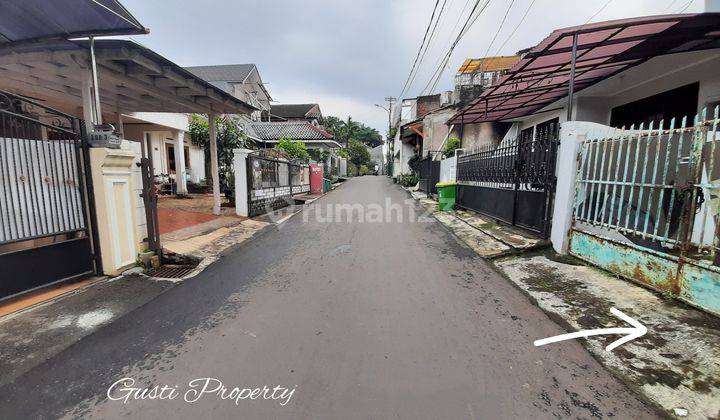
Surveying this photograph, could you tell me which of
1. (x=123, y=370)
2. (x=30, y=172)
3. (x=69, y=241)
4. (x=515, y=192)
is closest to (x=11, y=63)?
(x=30, y=172)

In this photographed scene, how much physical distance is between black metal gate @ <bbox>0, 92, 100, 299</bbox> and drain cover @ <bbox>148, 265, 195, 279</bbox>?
729 millimetres

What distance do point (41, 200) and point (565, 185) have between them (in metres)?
7.27

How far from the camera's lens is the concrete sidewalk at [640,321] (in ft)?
7.42

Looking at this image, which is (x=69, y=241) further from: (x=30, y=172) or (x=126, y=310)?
(x=126, y=310)

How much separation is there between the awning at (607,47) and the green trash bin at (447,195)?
11.2ft

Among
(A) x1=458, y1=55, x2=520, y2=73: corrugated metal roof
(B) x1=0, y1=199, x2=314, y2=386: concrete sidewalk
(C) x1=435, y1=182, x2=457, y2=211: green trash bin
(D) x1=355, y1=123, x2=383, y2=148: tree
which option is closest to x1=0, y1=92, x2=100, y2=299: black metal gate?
(B) x1=0, y1=199, x2=314, y2=386: concrete sidewalk

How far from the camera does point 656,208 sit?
392cm

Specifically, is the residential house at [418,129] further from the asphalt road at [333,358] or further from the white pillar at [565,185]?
the asphalt road at [333,358]

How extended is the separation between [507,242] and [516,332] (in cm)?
329

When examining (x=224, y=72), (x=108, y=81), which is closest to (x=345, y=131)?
(x=224, y=72)

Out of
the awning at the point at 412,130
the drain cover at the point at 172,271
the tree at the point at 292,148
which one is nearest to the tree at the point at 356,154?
the awning at the point at 412,130

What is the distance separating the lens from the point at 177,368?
8.45 ft

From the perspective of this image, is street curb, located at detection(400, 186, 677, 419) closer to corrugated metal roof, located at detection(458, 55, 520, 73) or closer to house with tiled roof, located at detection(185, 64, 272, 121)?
corrugated metal roof, located at detection(458, 55, 520, 73)

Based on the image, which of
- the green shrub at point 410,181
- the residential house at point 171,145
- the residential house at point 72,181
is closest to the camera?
the residential house at point 72,181
